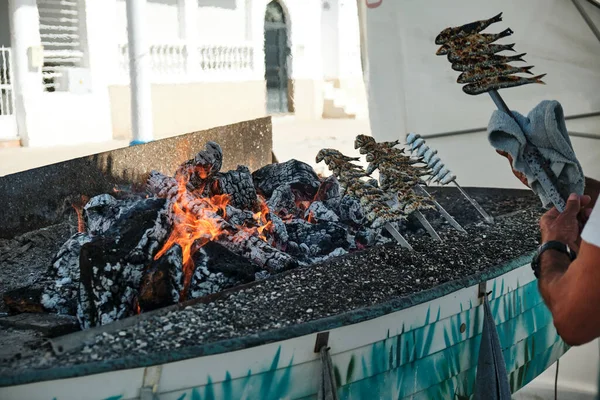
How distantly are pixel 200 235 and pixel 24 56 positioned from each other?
931cm

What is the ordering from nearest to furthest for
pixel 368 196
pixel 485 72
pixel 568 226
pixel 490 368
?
1. pixel 568 226
2. pixel 485 72
3. pixel 490 368
4. pixel 368 196

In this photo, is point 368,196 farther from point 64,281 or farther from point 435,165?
point 64,281

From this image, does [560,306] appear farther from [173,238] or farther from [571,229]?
[173,238]

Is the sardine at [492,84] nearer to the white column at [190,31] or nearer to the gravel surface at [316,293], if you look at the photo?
the gravel surface at [316,293]

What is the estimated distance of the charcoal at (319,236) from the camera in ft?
10.2

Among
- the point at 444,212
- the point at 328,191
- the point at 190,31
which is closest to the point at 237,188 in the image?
the point at 328,191

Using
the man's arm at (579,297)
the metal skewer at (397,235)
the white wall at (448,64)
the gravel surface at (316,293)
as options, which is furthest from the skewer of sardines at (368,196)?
the white wall at (448,64)

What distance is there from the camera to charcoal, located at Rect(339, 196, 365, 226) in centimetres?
346

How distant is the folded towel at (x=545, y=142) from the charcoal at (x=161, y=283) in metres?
1.19

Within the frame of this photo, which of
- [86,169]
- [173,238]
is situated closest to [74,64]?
[86,169]

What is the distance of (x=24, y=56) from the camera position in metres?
10.9

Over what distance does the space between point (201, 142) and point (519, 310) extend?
2.08 meters

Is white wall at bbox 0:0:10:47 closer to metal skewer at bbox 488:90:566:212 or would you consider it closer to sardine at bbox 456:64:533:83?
sardine at bbox 456:64:533:83

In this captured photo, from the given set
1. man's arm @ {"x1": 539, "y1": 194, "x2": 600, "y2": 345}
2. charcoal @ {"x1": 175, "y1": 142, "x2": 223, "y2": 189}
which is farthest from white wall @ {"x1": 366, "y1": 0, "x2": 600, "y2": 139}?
man's arm @ {"x1": 539, "y1": 194, "x2": 600, "y2": 345}
